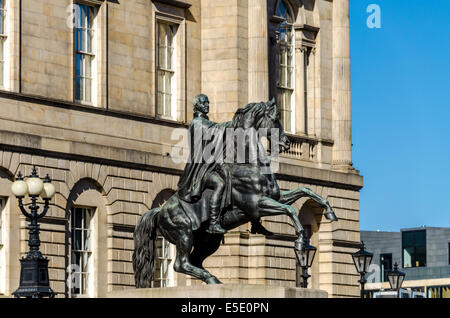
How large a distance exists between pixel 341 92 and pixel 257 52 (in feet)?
18.2

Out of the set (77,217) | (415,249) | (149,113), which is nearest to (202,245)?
(77,217)

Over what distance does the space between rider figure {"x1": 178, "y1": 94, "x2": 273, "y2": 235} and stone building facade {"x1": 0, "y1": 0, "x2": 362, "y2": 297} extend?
1580 centimetres

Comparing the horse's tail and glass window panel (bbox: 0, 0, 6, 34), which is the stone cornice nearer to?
glass window panel (bbox: 0, 0, 6, 34)

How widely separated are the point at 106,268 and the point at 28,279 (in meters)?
12.2

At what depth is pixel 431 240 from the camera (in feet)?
433

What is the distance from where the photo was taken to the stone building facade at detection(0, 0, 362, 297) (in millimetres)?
47875

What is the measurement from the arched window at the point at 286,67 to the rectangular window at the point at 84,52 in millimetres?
9683

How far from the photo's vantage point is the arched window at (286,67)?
193ft

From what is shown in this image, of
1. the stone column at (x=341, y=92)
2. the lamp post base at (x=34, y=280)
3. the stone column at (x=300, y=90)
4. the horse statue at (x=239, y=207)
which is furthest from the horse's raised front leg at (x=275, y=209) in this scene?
the stone column at (x=341, y=92)

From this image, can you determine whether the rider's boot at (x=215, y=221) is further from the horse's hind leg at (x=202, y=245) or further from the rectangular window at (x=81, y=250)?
the rectangular window at (x=81, y=250)

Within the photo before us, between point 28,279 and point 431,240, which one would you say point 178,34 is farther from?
point 431,240

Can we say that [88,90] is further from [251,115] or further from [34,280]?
[251,115]
